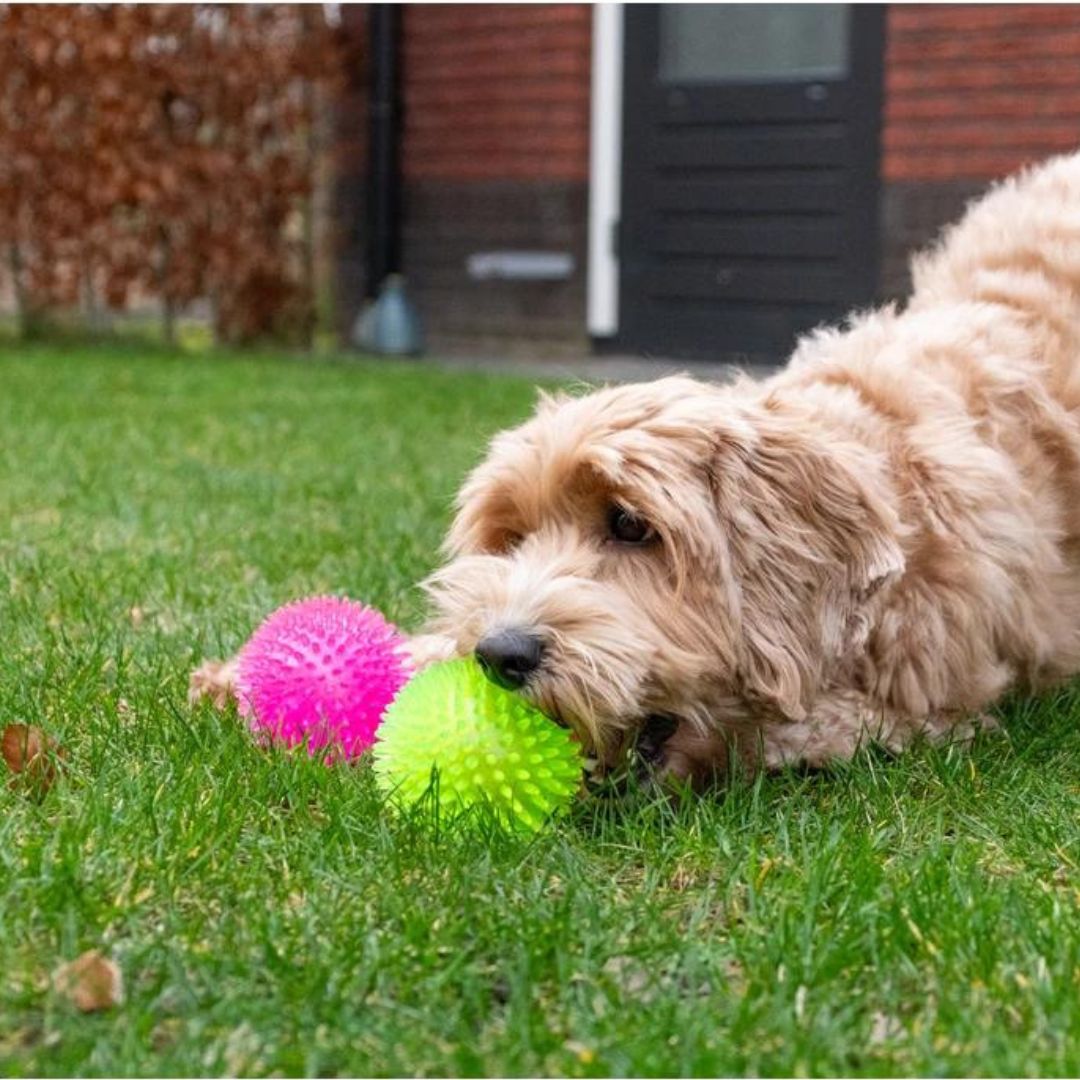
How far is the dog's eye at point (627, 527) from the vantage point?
3090 mm

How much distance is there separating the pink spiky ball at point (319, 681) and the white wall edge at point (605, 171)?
30.4 feet

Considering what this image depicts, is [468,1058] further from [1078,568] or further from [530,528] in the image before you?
[1078,568]

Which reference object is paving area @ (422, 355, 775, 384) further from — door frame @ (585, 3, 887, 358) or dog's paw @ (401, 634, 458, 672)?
dog's paw @ (401, 634, 458, 672)

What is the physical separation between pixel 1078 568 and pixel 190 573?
2471 mm

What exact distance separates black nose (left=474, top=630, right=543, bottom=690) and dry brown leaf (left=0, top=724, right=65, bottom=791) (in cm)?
82

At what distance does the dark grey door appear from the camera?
35.8 feet

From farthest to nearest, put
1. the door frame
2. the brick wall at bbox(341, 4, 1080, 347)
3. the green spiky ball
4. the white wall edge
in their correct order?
1. the white wall edge
2. the door frame
3. the brick wall at bbox(341, 4, 1080, 347)
4. the green spiky ball

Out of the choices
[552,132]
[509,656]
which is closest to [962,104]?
[552,132]

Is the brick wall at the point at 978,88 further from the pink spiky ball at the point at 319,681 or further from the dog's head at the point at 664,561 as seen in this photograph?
the pink spiky ball at the point at 319,681

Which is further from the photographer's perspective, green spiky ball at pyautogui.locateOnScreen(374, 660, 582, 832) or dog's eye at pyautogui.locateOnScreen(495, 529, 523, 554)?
dog's eye at pyautogui.locateOnScreen(495, 529, 523, 554)

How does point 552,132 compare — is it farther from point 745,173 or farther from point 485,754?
point 485,754

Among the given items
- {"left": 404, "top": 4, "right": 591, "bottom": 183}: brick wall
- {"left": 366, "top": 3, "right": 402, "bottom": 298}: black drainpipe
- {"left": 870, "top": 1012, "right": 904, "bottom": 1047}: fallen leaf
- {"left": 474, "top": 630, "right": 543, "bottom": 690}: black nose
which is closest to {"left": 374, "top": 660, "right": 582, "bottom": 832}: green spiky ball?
{"left": 474, "top": 630, "right": 543, "bottom": 690}: black nose

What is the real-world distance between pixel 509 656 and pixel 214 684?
95 centimetres

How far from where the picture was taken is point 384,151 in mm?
13516
